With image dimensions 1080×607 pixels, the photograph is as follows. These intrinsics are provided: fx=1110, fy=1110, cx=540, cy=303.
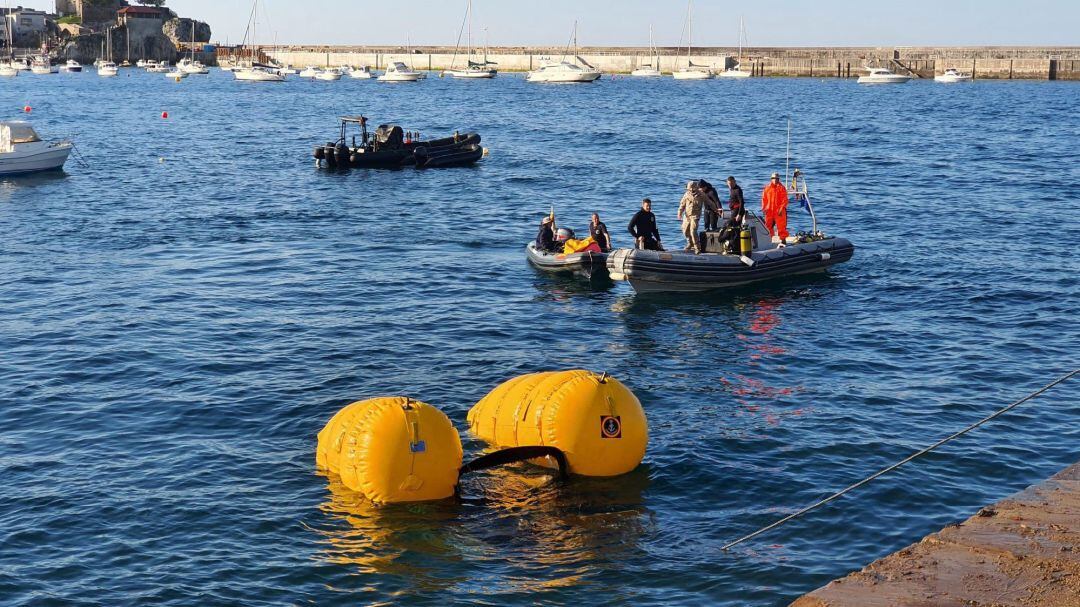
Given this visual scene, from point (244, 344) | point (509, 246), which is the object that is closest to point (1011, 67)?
point (509, 246)

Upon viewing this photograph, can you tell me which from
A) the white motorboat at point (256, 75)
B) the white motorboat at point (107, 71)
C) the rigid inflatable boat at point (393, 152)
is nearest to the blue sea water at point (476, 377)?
the rigid inflatable boat at point (393, 152)

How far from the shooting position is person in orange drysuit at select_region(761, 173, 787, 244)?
27.8 m

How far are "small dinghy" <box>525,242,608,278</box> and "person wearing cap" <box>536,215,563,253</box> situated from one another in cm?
20

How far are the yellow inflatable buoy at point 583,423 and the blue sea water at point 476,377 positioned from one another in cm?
41

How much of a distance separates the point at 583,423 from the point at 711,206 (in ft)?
42.8

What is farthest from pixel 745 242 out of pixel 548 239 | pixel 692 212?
pixel 548 239

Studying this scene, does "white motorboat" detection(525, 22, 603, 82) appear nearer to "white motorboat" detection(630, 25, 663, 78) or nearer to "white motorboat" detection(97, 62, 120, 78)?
"white motorboat" detection(630, 25, 663, 78)

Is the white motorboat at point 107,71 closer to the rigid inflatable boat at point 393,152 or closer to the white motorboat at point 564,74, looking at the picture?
the white motorboat at point 564,74

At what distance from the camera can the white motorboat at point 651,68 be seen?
166 metres

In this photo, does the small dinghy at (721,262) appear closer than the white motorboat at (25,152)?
Yes

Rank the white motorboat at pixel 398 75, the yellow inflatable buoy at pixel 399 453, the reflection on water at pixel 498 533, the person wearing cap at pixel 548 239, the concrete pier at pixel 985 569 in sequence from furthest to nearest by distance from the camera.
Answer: the white motorboat at pixel 398 75, the person wearing cap at pixel 548 239, the yellow inflatable buoy at pixel 399 453, the reflection on water at pixel 498 533, the concrete pier at pixel 985 569

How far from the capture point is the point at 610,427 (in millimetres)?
14812

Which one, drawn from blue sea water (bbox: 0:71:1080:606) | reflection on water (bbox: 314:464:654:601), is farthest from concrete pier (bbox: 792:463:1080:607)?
reflection on water (bbox: 314:464:654:601)

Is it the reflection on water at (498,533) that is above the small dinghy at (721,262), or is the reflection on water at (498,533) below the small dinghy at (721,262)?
below
